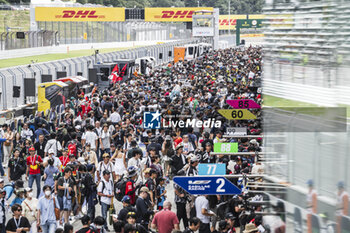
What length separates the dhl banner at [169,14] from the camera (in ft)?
299

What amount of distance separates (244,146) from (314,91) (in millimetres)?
11828

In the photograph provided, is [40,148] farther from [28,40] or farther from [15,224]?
[28,40]

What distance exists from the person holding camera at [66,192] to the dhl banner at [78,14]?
75669 mm

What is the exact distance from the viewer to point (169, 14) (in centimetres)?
9219

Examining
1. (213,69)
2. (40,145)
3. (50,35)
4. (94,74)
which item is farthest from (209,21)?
(40,145)

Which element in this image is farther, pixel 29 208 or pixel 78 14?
pixel 78 14

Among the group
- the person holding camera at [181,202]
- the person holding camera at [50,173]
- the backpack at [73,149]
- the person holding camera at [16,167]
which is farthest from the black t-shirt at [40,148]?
the person holding camera at [181,202]

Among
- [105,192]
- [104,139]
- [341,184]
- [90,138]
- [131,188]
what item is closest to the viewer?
[341,184]

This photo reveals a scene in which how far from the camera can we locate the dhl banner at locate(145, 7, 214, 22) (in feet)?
299

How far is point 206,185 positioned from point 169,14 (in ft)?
282

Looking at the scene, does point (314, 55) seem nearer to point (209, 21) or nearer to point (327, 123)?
point (327, 123)

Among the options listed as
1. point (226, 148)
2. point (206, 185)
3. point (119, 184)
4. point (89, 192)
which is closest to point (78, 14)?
point (89, 192)

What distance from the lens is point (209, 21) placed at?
83.1 m

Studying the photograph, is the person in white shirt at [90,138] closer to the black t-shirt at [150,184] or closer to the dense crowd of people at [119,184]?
the dense crowd of people at [119,184]
